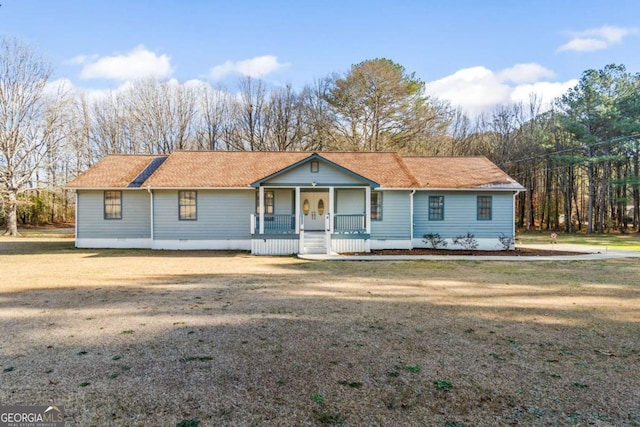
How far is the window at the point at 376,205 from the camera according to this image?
694 inches

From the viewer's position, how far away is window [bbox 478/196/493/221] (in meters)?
18.0

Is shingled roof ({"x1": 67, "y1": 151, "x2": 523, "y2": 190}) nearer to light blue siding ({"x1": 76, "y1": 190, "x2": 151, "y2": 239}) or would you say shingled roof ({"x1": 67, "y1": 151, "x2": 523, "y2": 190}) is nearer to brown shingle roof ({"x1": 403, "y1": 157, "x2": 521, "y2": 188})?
brown shingle roof ({"x1": 403, "y1": 157, "x2": 521, "y2": 188})

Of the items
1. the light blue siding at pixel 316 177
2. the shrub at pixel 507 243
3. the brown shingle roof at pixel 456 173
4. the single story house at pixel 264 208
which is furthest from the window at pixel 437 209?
the light blue siding at pixel 316 177

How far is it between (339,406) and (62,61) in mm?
33590

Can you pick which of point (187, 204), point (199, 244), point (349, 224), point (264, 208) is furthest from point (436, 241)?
point (187, 204)

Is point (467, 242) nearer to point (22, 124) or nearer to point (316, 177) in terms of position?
point (316, 177)

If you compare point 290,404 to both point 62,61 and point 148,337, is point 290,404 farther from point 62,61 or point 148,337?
point 62,61

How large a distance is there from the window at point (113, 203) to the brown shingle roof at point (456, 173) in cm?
1444

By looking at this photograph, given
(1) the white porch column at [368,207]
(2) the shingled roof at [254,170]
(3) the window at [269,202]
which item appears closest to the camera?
(1) the white porch column at [368,207]

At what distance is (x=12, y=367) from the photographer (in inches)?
165

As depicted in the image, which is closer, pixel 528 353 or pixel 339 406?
pixel 339 406

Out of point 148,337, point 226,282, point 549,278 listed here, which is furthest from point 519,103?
point 148,337

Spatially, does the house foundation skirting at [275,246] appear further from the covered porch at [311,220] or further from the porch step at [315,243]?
the porch step at [315,243]

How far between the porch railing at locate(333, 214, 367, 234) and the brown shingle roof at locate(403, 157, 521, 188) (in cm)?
349
